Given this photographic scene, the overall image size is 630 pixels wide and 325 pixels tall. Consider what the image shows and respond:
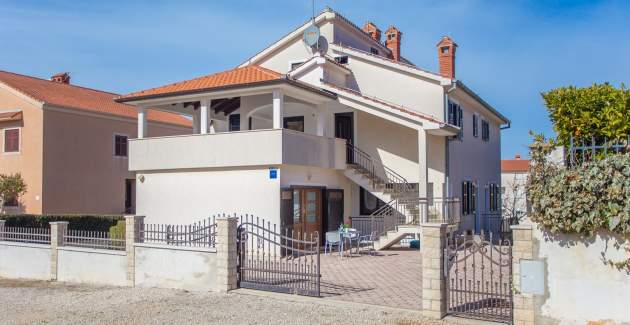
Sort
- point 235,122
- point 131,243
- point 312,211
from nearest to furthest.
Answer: point 131,243 → point 312,211 → point 235,122

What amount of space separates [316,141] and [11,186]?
14.9m

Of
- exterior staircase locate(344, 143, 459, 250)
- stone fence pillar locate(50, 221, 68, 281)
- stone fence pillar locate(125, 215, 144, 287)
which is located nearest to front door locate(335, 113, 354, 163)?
exterior staircase locate(344, 143, 459, 250)

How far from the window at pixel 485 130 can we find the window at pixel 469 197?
2867 mm

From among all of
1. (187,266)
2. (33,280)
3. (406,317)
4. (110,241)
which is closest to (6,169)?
Result: (33,280)

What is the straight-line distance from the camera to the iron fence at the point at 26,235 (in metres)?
15.0

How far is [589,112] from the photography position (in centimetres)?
1030

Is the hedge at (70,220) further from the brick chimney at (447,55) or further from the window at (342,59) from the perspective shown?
the brick chimney at (447,55)

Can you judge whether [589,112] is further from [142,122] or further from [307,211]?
[142,122]

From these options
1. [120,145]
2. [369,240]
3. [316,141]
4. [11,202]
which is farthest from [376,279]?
[120,145]

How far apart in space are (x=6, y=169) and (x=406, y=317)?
24.6 meters

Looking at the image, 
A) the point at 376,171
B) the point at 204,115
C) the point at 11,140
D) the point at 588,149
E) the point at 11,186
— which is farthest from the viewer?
the point at 11,140

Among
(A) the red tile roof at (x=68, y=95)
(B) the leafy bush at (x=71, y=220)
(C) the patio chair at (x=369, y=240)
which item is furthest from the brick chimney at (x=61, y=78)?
(C) the patio chair at (x=369, y=240)

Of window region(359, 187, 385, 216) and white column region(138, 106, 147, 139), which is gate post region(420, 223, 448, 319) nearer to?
window region(359, 187, 385, 216)

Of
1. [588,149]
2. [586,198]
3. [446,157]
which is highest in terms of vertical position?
[446,157]
